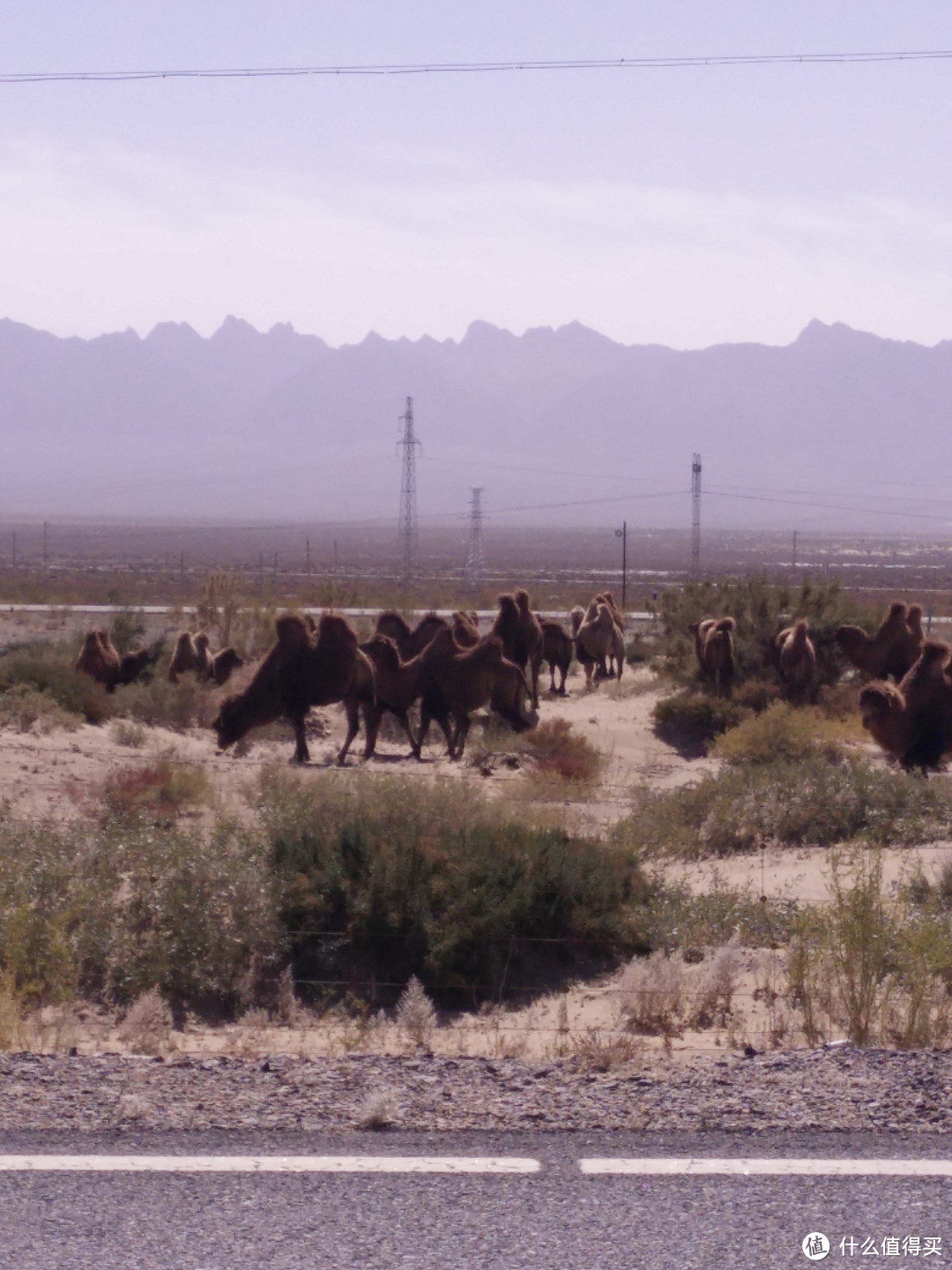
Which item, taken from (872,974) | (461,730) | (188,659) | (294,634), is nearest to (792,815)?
(872,974)

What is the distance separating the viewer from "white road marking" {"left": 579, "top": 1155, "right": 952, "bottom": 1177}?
17.3ft

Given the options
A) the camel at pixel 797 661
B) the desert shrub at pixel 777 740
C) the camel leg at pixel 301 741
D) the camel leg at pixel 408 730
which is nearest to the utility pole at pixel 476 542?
the camel at pixel 797 661

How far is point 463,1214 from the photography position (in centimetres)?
495

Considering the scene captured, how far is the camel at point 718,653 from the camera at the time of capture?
23000mm

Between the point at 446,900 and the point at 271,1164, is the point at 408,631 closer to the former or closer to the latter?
the point at 446,900

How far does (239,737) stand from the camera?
18.8 meters

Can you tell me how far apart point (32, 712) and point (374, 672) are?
419 centimetres

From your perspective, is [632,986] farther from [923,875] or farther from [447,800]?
[447,800]

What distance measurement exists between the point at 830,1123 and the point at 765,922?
434 centimetres

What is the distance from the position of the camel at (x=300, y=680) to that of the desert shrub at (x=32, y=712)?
6.27 feet

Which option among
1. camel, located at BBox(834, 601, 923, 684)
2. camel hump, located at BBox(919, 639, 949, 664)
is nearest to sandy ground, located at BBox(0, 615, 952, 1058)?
camel, located at BBox(834, 601, 923, 684)

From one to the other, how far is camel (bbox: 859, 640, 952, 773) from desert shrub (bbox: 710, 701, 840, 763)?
1411 millimetres

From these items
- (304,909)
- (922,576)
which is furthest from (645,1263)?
(922,576)

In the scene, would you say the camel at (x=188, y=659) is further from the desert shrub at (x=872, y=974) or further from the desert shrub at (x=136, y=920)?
the desert shrub at (x=872, y=974)
